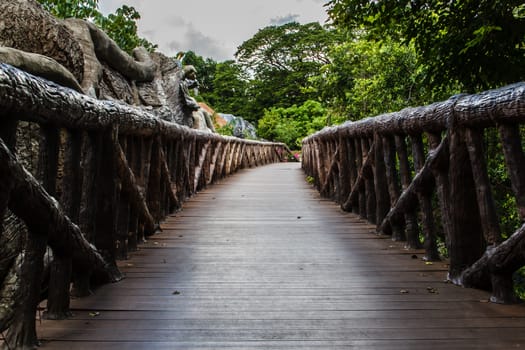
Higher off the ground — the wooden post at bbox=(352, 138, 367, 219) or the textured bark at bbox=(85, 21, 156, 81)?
the textured bark at bbox=(85, 21, 156, 81)

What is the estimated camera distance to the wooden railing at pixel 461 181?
214 cm

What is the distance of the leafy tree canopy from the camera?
4363 millimetres

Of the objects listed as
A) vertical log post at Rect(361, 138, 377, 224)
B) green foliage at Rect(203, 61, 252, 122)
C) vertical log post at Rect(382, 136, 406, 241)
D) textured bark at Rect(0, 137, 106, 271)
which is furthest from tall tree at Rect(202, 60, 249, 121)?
textured bark at Rect(0, 137, 106, 271)

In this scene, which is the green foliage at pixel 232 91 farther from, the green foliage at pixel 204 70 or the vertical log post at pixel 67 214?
the vertical log post at pixel 67 214

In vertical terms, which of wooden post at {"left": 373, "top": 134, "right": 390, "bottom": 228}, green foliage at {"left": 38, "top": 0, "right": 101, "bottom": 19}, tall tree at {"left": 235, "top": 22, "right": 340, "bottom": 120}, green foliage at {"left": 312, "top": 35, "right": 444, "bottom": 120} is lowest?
wooden post at {"left": 373, "top": 134, "right": 390, "bottom": 228}

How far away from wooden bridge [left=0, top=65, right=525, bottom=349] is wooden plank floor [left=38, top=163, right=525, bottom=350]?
1 cm

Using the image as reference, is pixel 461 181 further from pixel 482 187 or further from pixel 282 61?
pixel 282 61

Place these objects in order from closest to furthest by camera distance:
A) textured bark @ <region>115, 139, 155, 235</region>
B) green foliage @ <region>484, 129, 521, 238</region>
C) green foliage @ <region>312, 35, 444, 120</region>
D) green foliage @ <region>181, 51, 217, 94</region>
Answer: textured bark @ <region>115, 139, 155, 235</region>
green foliage @ <region>484, 129, 521, 238</region>
green foliage @ <region>312, 35, 444, 120</region>
green foliage @ <region>181, 51, 217, 94</region>

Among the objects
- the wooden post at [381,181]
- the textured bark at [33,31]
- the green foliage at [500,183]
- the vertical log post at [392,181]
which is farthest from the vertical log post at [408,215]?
the textured bark at [33,31]

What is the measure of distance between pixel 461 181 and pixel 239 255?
Result: 1668 mm

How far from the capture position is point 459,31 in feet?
15.2

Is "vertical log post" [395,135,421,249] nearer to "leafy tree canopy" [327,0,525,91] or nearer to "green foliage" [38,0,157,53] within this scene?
"leafy tree canopy" [327,0,525,91]

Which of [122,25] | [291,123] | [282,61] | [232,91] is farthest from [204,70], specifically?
[122,25]

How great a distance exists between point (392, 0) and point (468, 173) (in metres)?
2.92
